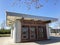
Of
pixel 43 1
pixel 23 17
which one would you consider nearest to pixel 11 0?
pixel 43 1

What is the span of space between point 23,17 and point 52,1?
381 inches

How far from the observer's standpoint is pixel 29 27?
651 inches

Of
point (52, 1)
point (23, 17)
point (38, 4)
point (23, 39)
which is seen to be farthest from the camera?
point (23, 39)

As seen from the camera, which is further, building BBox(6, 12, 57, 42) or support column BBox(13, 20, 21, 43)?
building BBox(6, 12, 57, 42)

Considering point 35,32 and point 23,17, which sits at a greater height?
point 23,17

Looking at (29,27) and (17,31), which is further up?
(29,27)

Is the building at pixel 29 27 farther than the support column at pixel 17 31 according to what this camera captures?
Yes

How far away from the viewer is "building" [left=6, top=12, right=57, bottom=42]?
1541 centimetres

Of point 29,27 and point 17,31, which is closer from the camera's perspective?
point 17,31

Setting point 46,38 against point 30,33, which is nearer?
point 30,33

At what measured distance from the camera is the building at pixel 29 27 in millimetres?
15406

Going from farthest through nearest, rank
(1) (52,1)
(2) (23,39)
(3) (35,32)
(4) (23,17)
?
(3) (35,32), (2) (23,39), (4) (23,17), (1) (52,1)

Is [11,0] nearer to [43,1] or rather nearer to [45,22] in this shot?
[43,1]

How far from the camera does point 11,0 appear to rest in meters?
5.46
